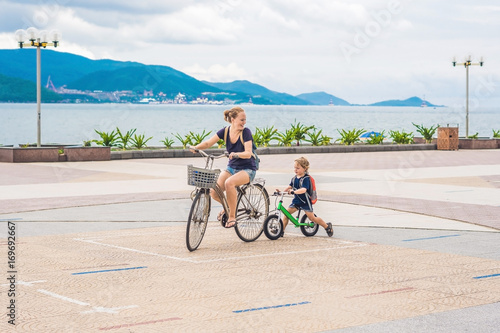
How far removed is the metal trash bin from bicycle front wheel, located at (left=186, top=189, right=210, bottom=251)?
28321 millimetres

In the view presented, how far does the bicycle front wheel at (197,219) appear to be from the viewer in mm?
8844

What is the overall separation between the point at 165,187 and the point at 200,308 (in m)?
10.9

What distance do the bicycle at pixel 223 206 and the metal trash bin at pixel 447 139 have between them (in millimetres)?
27449

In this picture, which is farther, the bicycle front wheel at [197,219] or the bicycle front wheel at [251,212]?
the bicycle front wheel at [251,212]

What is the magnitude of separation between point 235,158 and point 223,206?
60 centimetres

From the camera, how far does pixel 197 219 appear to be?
8.99 metres

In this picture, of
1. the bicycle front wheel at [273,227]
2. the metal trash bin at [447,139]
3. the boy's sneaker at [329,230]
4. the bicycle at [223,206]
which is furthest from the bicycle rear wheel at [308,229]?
the metal trash bin at [447,139]

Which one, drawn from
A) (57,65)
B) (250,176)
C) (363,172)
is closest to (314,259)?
(250,176)

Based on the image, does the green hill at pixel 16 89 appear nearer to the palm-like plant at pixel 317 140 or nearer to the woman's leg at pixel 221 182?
the palm-like plant at pixel 317 140

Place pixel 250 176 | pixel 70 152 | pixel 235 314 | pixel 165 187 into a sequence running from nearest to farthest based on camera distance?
pixel 235 314 → pixel 250 176 → pixel 165 187 → pixel 70 152

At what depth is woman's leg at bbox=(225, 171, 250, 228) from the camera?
30.6 feet

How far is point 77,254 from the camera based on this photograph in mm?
8688

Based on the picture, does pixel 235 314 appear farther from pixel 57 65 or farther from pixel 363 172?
pixel 57 65

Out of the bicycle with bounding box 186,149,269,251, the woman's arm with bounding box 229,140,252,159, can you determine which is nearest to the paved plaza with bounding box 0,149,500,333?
the bicycle with bounding box 186,149,269,251
